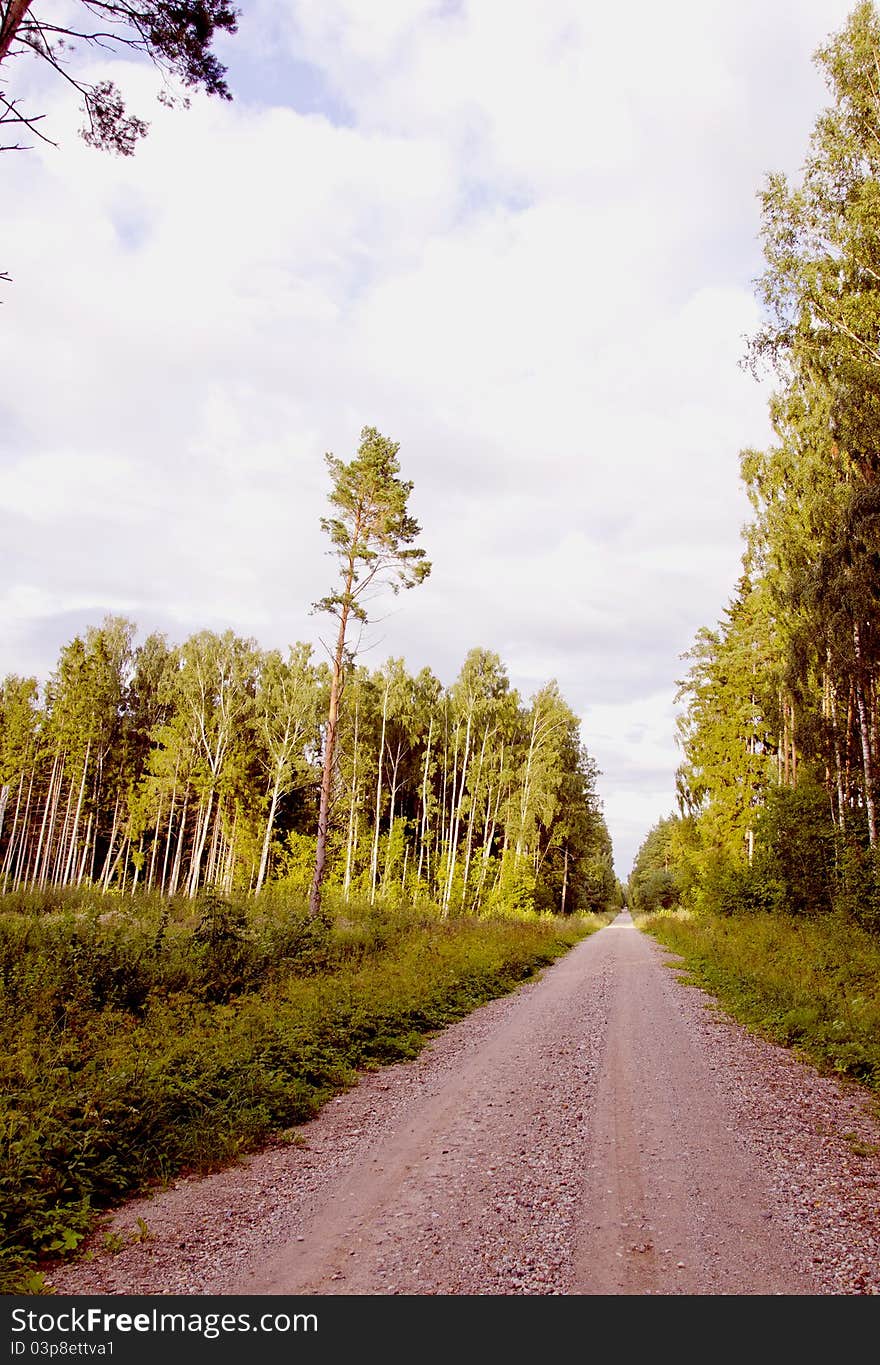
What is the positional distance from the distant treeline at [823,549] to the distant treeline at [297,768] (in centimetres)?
1432

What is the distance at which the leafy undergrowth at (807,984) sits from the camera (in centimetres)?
938

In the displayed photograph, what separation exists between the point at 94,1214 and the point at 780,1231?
183 inches

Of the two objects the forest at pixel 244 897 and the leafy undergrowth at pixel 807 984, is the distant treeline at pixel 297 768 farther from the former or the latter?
the leafy undergrowth at pixel 807 984

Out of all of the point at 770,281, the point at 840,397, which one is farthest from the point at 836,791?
the point at 770,281

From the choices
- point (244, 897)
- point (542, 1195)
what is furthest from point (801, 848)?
point (542, 1195)

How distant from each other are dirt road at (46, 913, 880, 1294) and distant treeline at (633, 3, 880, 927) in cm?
1026

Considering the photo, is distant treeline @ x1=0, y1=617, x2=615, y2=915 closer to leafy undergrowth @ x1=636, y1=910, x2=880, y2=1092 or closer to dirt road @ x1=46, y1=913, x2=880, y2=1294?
leafy undergrowth @ x1=636, y1=910, x2=880, y2=1092

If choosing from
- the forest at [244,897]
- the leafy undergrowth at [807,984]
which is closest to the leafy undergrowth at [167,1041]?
the forest at [244,897]

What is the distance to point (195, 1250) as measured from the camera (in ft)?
14.0

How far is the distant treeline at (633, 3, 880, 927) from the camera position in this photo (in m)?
14.4

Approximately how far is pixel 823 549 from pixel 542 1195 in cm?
1575

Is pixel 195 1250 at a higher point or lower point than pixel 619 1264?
lower
